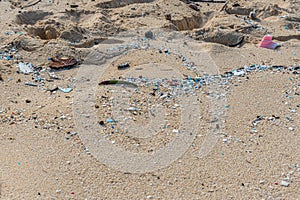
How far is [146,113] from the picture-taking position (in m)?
3.90

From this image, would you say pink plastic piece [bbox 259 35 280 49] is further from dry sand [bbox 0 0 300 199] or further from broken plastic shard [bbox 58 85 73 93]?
broken plastic shard [bbox 58 85 73 93]

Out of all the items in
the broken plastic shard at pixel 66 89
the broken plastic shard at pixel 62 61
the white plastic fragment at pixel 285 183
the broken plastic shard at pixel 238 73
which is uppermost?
the white plastic fragment at pixel 285 183

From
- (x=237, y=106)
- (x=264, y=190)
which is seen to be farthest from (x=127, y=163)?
(x=237, y=106)

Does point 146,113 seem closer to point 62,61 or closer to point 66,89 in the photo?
point 66,89

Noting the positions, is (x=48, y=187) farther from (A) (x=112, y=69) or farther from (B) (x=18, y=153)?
(A) (x=112, y=69)

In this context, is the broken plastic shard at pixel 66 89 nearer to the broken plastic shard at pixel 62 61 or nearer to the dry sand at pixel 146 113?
the dry sand at pixel 146 113

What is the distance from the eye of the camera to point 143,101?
4.08 m

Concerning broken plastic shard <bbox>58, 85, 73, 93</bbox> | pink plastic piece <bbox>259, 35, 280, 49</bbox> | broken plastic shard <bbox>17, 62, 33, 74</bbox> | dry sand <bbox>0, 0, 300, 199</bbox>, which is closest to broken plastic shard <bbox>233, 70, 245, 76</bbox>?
dry sand <bbox>0, 0, 300, 199</bbox>

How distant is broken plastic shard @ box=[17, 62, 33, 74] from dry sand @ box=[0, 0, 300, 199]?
0.32 feet

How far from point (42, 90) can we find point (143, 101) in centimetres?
129

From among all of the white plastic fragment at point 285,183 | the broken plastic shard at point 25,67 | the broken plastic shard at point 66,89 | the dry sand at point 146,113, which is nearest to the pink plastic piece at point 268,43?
the dry sand at point 146,113

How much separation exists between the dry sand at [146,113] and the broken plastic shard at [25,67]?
10 centimetres

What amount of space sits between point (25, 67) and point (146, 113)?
1957 millimetres

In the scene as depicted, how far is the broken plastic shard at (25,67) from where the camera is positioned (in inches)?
185
